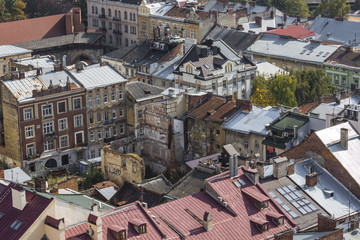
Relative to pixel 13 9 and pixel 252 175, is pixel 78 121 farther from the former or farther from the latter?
pixel 13 9

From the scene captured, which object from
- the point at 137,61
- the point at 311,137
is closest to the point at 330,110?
the point at 311,137

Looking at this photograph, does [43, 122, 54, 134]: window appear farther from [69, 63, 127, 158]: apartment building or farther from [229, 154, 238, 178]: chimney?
[229, 154, 238, 178]: chimney

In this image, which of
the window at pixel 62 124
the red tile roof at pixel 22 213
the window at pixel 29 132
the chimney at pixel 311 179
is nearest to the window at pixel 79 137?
the window at pixel 62 124

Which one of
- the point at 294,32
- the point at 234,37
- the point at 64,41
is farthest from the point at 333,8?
the point at 64,41

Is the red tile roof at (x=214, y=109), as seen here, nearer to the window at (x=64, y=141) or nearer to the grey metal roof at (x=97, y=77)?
A: the grey metal roof at (x=97, y=77)

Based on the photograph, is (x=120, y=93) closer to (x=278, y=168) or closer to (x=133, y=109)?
(x=133, y=109)

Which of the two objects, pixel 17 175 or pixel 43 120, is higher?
pixel 43 120
